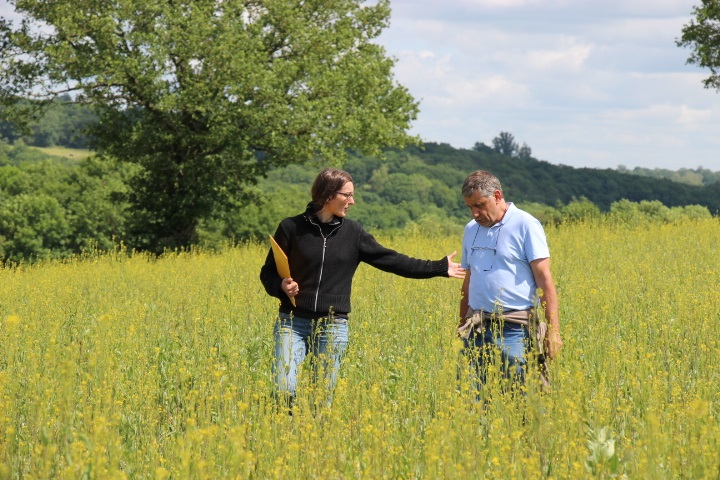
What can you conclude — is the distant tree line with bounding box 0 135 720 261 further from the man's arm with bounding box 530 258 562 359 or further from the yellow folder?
the man's arm with bounding box 530 258 562 359

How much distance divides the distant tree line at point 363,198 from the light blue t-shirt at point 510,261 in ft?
51.9

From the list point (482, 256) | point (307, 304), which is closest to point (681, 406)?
point (482, 256)

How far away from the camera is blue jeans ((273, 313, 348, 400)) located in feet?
18.6

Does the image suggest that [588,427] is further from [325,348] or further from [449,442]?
[325,348]

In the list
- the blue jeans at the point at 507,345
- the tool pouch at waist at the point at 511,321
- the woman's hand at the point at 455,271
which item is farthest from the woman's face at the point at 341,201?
the blue jeans at the point at 507,345

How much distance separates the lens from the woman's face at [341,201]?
5902 millimetres

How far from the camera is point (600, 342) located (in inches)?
284

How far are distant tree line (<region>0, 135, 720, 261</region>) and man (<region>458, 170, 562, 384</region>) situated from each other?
15.8 meters

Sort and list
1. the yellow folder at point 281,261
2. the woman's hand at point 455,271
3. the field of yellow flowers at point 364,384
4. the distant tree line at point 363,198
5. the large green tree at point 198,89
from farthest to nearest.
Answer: the distant tree line at point 363,198 < the large green tree at point 198,89 < the woman's hand at point 455,271 < the yellow folder at point 281,261 < the field of yellow flowers at point 364,384

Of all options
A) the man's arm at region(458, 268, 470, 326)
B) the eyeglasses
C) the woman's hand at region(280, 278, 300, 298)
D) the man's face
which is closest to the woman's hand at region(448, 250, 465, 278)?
the man's arm at region(458, 268, 470, 326)

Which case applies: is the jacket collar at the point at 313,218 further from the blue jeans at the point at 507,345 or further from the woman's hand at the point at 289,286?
the blue jeans at the point at 507,345

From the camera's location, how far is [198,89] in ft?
74.4

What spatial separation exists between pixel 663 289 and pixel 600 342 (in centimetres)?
372

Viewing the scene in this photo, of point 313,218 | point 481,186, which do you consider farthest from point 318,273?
point 481,186
